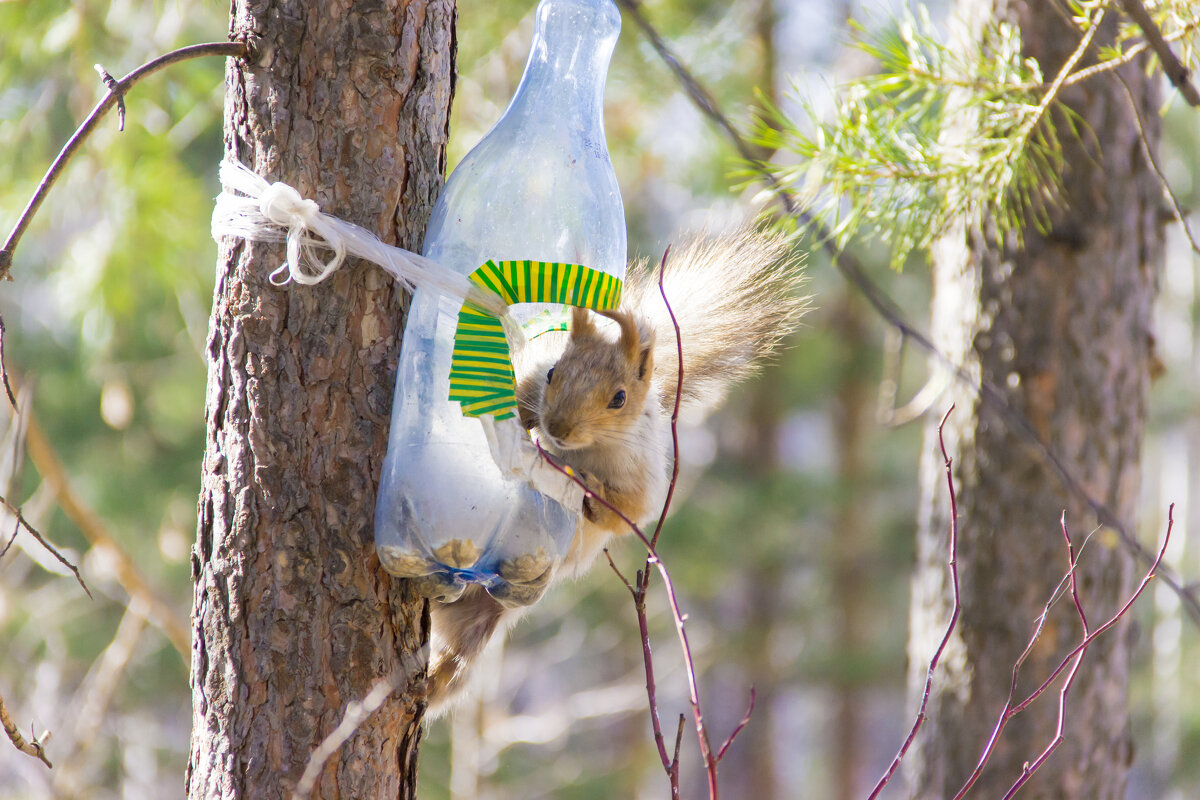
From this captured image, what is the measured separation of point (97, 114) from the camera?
0.97m

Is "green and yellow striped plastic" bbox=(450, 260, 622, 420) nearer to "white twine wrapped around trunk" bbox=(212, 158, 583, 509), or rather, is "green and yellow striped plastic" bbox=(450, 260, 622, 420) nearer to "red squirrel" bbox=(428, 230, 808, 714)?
"white twine wrapped around trunk" bbox=(212, 158, 583, 509)

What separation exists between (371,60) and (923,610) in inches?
57.4

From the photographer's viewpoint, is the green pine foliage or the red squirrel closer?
the red squirrel

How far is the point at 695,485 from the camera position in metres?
6.18

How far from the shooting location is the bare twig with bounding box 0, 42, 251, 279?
91 centimetres

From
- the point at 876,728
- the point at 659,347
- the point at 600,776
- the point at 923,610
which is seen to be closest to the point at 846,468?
the point at 600,776

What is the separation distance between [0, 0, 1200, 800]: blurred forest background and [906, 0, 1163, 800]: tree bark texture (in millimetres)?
184

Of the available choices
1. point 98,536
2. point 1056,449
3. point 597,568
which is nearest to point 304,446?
point 98,536

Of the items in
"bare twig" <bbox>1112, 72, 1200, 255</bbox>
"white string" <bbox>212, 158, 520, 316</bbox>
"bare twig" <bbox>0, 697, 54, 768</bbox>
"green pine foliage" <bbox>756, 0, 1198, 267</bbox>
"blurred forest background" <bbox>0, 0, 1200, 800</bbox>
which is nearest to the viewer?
"bare twig" <bbox>0, 697, 54, 768</bbox>

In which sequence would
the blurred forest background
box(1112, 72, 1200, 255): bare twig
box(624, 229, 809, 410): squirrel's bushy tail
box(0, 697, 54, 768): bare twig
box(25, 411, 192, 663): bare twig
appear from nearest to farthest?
box(0, 697, 54, 768): bare twig, box(1112, 72, 1200, 255): bare twig, box(624, 229, 809, 410): squirrel's bushy tail, box(25, 411, 192, 663): bare twig, the blurred forest background

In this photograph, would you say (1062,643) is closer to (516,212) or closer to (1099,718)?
(1099,718)

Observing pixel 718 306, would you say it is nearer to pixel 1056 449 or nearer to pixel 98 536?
pixel 1056 449

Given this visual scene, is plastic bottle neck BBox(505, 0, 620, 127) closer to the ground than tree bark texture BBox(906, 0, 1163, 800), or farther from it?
farther from it

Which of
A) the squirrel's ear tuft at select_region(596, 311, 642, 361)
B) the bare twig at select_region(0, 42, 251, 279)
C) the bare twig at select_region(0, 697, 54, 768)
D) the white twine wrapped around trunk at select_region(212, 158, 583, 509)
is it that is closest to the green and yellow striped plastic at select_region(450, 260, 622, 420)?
the white twine wrapped around trunk at select_region(212, 158, 583, 509)
